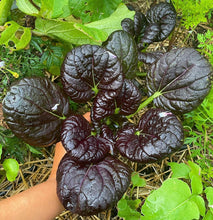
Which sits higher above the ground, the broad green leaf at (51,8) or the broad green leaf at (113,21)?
the broad green leaf at (51,8)

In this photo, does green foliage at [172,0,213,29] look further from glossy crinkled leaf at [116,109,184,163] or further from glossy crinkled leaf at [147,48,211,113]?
glossy crinkled leaf at [116,109,184,163]

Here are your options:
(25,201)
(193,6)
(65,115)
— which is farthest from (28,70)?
(193,6)

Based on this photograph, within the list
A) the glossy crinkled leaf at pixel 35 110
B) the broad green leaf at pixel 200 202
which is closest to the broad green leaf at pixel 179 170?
the broad green leaf at pixel 200 202

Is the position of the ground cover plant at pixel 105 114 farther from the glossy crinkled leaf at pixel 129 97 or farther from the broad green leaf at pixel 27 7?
the broad green leaf at pixel 27 7

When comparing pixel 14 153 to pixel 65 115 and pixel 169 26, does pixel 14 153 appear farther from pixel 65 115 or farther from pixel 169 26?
pixel 169 26

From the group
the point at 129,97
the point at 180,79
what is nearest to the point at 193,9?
the point at 180,79

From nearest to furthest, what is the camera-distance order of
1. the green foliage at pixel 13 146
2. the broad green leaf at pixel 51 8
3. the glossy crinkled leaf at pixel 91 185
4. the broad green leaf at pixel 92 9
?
the glossy crinkled leaf at pixel 91 185, the broad green leaf at pixel 51 8, the green foliage at pixel 13 146, the broad green leaf at pixel 92 9
